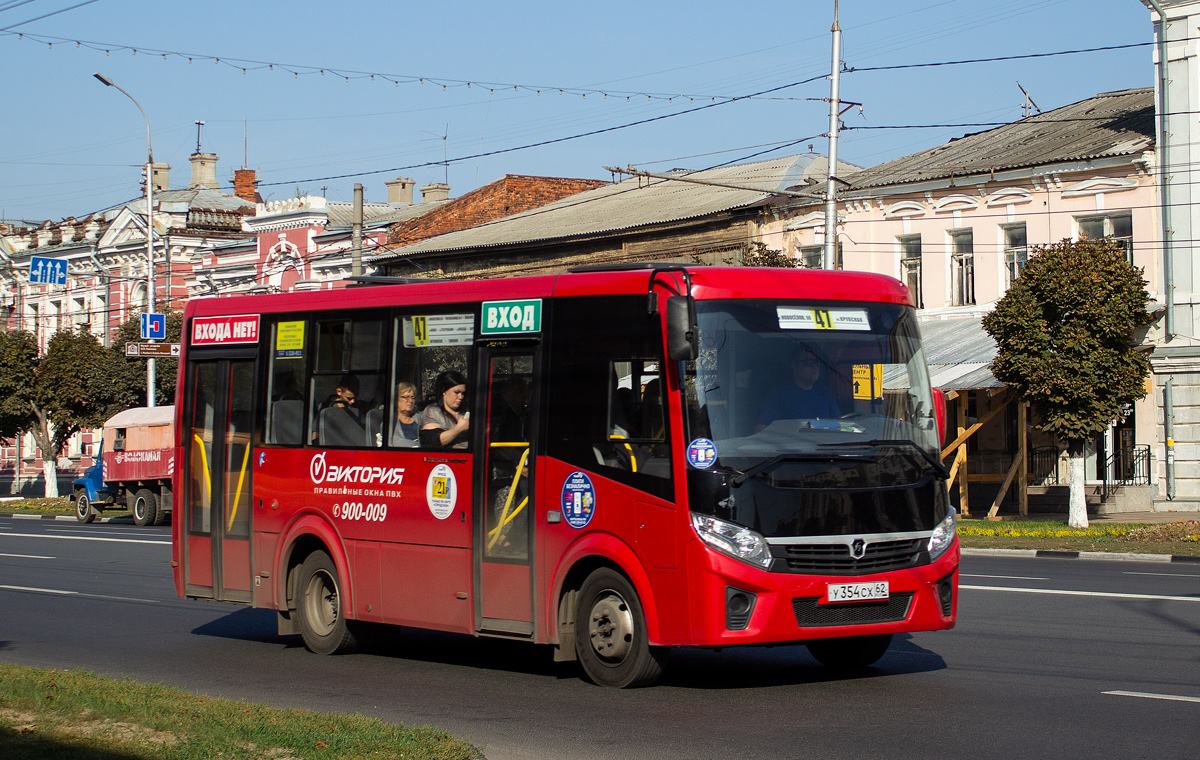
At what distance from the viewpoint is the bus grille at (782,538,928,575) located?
864 cm

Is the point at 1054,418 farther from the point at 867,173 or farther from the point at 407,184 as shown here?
the point at 407,184

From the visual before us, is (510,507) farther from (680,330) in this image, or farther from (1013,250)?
(1013,250)

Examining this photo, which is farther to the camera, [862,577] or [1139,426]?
[1139,426]

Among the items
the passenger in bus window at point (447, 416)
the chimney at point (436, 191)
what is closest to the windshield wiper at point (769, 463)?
the passenger in bus window at point (447, 416)

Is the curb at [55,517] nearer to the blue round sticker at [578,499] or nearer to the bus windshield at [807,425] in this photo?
the blue round sticker at [578,499]

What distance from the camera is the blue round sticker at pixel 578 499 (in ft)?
A: 30.3

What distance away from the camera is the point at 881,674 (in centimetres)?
983

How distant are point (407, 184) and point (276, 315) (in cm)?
5672

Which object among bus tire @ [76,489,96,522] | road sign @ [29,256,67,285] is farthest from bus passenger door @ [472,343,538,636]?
road sign @ [29,256,67,285]

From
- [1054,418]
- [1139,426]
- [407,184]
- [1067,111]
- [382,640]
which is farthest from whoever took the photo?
[407,184]

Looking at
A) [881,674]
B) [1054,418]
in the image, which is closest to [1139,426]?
[1054,418]

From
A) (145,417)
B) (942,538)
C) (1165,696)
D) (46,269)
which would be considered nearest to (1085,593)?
(942,538)

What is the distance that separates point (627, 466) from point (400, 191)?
198ft

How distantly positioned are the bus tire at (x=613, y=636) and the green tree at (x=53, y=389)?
41.7 meters
